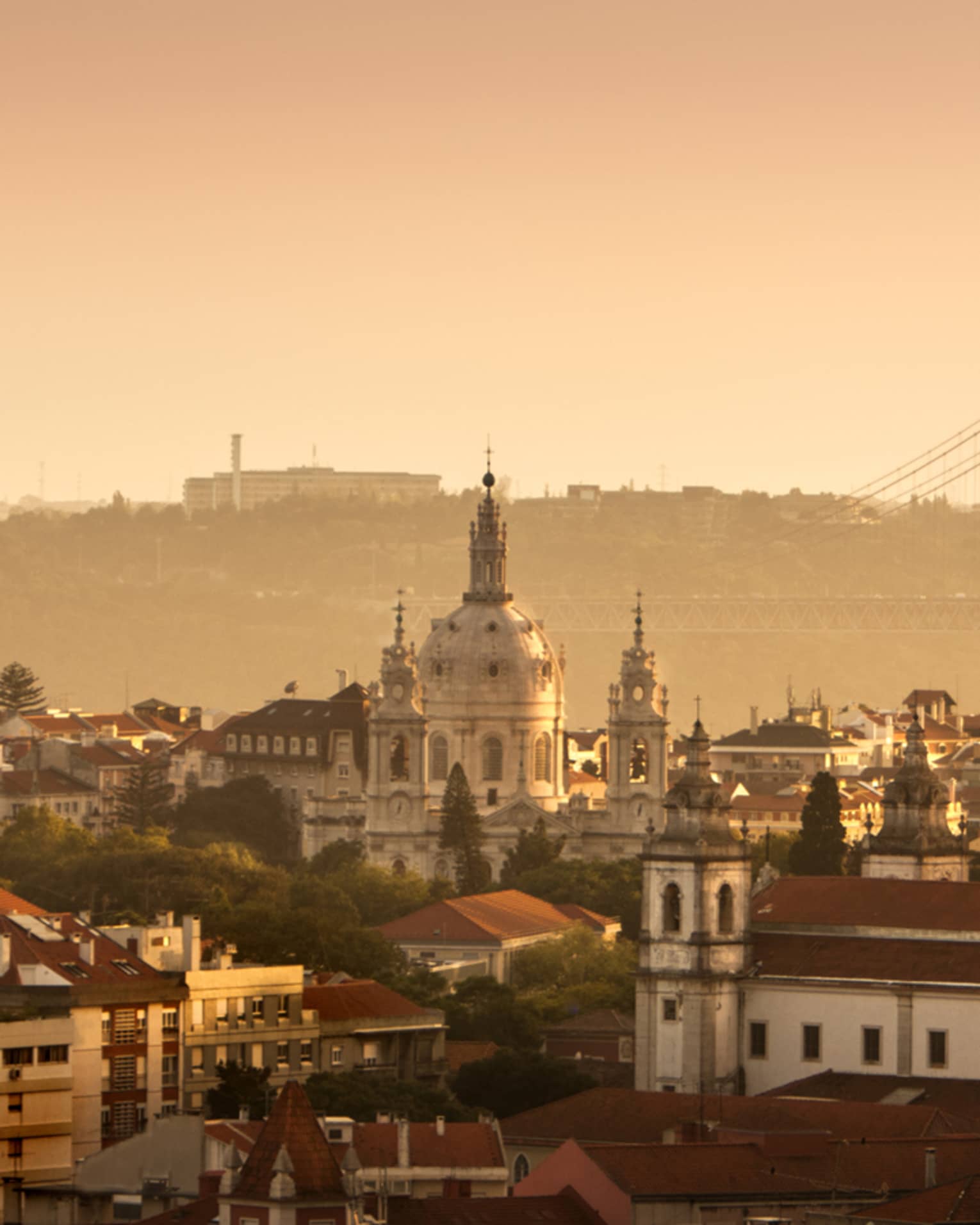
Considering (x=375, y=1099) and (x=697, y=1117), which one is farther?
(x=375, y=1099)

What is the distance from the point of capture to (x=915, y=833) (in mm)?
97062

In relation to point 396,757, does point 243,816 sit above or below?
below

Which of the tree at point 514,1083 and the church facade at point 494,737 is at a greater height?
the church facade at point 494,737

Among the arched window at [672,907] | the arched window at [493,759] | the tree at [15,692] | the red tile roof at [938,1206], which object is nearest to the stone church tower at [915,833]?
the arched window at [672,907]

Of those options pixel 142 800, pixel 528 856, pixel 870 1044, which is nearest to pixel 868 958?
pixel 870 1044

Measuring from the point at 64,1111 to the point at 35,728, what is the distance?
117 metres

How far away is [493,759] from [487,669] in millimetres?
3017

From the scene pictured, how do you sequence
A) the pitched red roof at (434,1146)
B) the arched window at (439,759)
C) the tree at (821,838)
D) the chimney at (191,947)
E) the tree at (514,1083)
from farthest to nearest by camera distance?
the arched window at (439,759), the tree at (821,838), the tree at (514,1083), the chimney at (191,947), the pitched red roof at (434,1146)

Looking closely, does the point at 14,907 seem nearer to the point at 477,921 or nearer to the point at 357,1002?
the point at 357,1002

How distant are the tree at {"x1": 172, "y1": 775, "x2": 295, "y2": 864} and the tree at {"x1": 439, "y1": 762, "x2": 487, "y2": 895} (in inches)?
640

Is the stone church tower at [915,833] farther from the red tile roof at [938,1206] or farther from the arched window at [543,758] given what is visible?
the arched window at [543,758]

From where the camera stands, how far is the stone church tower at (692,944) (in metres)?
84.6

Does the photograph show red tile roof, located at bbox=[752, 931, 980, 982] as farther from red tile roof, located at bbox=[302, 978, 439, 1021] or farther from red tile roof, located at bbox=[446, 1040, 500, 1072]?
red tile roof, located at bbox=[302, 978, 439, 1021]

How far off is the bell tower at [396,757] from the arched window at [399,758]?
2 centimetres
